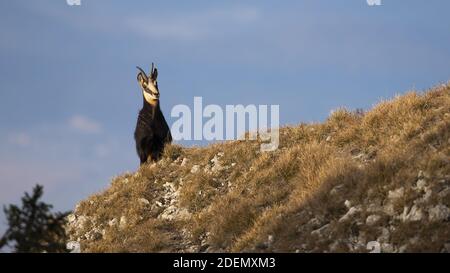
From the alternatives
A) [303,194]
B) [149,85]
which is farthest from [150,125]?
[303,194]

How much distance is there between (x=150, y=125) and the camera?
2027 centimetres

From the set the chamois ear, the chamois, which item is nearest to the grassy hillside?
the chamois

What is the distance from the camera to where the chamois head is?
20.5 metres

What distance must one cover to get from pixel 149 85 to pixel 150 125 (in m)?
1.30

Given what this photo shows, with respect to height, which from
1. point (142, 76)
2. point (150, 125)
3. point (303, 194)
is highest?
point (142, 76)

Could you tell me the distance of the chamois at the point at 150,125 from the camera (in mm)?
20141

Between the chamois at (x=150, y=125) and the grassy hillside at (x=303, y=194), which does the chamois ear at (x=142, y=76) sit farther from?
the grassy hillside at (x=303, y=194)

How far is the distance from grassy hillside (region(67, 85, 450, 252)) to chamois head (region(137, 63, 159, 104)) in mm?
1842

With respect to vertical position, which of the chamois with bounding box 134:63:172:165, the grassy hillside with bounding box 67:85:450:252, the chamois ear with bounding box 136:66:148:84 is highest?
the chamois ear with bounding box 136:66:148:84

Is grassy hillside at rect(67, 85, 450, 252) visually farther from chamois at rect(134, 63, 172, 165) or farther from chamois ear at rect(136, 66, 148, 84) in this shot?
chamois ear at rect(136, 66, 148, 84)

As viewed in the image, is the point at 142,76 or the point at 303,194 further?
the point at 142,76

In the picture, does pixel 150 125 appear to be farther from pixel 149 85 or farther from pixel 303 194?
pixel 303 194
